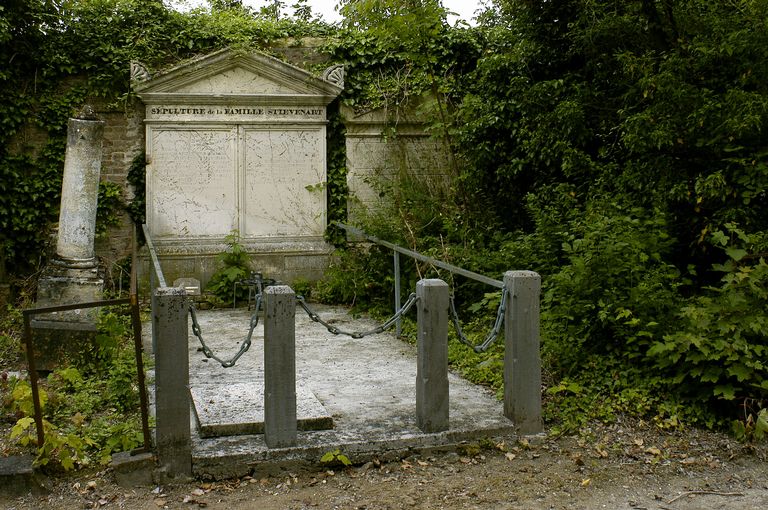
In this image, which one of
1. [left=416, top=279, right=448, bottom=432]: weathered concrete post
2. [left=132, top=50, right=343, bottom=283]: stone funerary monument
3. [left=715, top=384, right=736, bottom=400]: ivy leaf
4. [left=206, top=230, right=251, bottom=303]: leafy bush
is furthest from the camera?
[left=132, top=50, right=343, bottom=283]: stone funerary monument

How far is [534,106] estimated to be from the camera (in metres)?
8.07

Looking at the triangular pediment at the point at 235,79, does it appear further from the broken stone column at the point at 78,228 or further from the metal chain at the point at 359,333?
the metal chain at the point at 359,333

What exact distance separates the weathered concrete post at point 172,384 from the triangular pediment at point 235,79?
6352 mm

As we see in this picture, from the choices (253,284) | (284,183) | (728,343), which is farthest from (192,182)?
(728,343)

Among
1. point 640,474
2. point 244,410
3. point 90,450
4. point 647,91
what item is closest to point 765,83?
point 647,91

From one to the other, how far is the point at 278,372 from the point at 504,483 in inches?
55.3

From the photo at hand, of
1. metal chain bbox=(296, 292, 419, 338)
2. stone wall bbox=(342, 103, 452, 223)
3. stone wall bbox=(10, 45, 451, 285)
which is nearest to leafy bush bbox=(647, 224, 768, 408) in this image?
metal chain bbox=(296, 292, 419, 338)

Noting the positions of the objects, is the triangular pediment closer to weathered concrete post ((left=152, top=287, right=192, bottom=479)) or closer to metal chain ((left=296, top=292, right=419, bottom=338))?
metal chain ((left=296, top=292, right=419, bottom=338))

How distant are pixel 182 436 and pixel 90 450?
0.75m

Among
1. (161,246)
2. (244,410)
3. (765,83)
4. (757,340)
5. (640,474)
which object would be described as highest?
(765,83)

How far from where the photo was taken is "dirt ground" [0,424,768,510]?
3.77 m

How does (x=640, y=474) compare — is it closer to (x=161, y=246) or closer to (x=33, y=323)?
(x=33, y=323)

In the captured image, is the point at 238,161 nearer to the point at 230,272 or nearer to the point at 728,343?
the point at 230,272

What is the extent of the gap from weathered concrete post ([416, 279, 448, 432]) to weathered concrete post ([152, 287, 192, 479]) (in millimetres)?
1403
